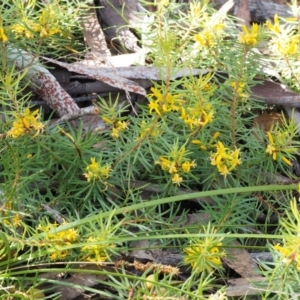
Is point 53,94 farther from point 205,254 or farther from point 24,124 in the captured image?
point 205,254

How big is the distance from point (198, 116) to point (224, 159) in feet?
0.52

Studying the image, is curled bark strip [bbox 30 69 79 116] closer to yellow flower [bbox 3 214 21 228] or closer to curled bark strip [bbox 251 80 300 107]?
yellow flower [bbox 3 214 21 228]

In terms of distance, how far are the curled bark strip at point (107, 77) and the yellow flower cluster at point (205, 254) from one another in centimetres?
66

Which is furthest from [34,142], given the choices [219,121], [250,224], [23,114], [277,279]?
[277,279]

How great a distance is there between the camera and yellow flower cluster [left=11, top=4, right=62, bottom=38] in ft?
5.18

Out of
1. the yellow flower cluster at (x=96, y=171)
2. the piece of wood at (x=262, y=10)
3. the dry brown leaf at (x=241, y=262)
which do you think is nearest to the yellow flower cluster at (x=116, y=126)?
the yellow flower cluster at (x=96, y=171)

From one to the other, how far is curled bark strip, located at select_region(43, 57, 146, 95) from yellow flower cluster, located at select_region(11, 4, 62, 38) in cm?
18

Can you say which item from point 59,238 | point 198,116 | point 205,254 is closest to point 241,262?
point 205,254

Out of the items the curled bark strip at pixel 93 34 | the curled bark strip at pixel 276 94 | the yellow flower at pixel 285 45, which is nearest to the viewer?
the yellow flower at pixel 285 45

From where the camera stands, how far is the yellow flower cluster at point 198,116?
1.58 meters

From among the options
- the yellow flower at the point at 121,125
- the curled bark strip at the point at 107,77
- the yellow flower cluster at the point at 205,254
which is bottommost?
the yellow flower cluster at the point at 205,254

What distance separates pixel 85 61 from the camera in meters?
2.11

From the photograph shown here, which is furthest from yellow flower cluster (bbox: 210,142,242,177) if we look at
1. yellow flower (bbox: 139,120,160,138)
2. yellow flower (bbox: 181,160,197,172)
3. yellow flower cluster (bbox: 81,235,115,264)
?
yellow flower cluster (bbox: 81,235,115,264)

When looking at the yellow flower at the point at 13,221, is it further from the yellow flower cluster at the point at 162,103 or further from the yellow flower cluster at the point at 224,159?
the yellow flower cluster at the point at 224,159
